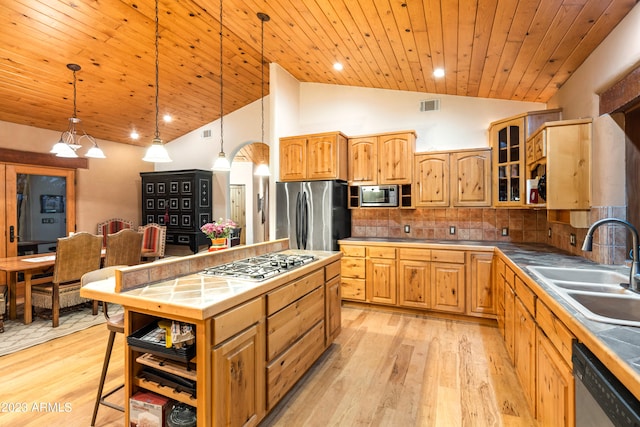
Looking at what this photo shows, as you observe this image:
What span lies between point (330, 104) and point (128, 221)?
4.76 m

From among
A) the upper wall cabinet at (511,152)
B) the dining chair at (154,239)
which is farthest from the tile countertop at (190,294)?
the dining chair at (154,239)

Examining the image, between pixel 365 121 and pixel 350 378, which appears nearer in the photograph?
pixel 350 378

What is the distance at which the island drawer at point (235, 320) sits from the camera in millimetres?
1554

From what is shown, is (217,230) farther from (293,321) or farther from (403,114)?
(403,114)

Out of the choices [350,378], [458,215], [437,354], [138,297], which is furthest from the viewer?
[458,215]

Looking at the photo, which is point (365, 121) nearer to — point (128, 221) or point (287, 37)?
point (287, 37)

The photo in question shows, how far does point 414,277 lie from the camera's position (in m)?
3.93

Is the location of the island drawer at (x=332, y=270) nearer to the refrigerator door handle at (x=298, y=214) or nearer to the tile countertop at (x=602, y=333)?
the refrigerator door handle at (x=298, y=214)

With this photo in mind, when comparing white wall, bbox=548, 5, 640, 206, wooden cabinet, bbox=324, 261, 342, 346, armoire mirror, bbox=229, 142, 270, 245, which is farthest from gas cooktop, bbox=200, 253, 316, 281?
armoire mirror, bbox=229, 142, 270, 245

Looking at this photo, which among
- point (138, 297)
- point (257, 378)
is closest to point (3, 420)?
point (138, 297)

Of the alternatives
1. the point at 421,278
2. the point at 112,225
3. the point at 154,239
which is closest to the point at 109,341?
the point at 421,278

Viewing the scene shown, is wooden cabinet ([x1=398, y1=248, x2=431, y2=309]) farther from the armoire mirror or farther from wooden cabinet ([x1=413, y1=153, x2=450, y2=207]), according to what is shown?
the armoire mirror

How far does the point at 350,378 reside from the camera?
2.56m

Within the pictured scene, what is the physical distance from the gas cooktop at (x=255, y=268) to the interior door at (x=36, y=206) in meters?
4.61
